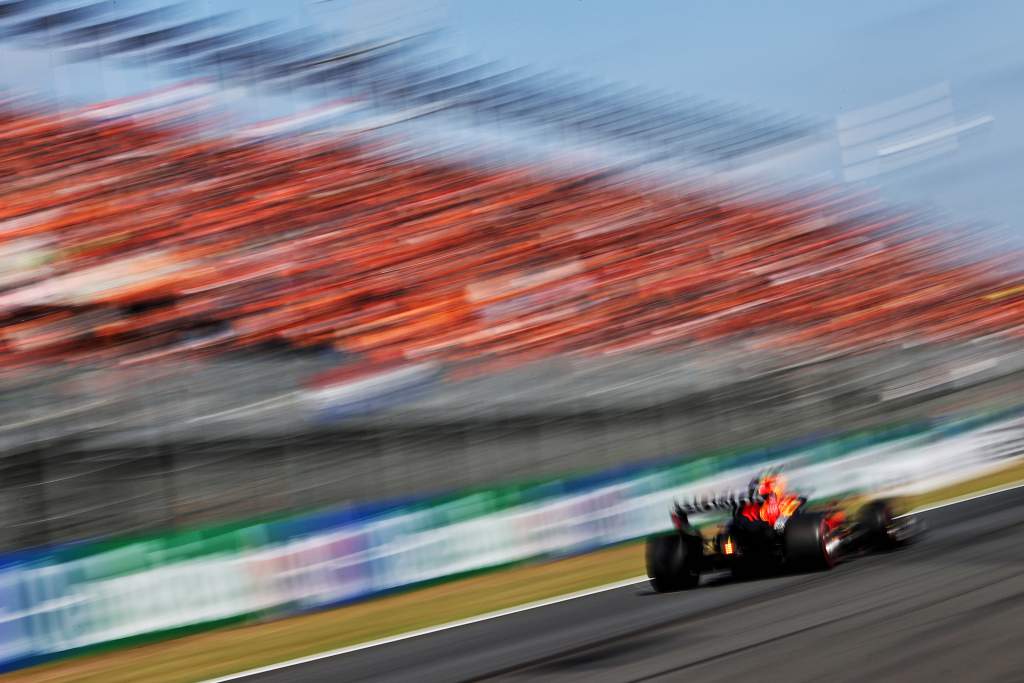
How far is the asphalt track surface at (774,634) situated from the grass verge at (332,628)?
689 mm

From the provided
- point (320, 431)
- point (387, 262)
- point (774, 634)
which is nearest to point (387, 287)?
point (387, 262)

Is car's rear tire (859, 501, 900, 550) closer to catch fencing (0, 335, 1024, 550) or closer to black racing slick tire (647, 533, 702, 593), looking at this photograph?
black racing slick tire (647, 533, 702, 593)

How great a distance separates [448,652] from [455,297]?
13058mm

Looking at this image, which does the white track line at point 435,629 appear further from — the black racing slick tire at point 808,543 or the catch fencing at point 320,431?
the catch fencing at point 320,431

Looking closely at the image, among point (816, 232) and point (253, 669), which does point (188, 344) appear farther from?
point (816, 232)

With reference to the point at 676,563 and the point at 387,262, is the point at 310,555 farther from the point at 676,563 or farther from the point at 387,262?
the point at 387,262

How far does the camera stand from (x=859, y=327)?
24.8 m

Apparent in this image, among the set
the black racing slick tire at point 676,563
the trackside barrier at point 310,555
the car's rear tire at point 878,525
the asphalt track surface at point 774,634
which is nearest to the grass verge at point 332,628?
the trackside barrier at point 310,555

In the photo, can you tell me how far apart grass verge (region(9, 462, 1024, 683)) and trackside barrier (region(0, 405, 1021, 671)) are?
0.39 ft

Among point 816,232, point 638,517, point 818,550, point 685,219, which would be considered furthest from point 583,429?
point 816,232

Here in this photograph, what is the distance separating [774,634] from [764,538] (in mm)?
1828

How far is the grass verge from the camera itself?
25.4 ft

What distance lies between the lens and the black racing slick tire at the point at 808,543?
7203 mm

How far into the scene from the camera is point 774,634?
18.1 ft
